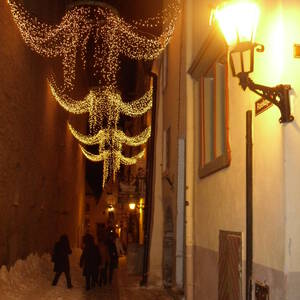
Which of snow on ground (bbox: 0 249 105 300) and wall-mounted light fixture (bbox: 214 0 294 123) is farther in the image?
snow on ground (bbox: 0 249 105 300)

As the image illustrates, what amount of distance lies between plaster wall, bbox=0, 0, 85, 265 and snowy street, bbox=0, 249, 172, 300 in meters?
0.50

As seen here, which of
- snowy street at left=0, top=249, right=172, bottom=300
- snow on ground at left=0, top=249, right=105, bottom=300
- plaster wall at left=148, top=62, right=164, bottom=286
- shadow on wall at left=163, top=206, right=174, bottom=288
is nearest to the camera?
snowy street at left=0, top=249, right=172, bottom=300

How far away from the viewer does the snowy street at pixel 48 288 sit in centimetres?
1327

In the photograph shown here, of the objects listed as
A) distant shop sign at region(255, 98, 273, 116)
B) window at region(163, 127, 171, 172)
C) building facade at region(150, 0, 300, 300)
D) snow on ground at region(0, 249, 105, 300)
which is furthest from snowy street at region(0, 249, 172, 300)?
distant shop sign at region(255, 98, 273, 116)

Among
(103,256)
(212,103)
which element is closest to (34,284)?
(103,256)

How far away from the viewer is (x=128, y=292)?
13961mm

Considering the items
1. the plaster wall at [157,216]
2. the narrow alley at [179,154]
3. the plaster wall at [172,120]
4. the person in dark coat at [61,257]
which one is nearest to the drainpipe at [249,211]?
the narrow alley at [179,154]

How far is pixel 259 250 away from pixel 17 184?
11.3 metres

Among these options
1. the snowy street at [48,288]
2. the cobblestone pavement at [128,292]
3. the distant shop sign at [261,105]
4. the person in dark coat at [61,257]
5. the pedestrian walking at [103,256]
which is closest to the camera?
the distant shop sign at [261,105]

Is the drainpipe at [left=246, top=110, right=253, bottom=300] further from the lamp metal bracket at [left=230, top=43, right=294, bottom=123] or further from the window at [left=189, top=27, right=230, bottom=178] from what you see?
the window at [left=189, top=27, right=230, bottom=178]

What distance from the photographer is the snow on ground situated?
13.4m

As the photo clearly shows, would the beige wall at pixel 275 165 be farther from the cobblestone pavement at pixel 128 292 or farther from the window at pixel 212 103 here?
the cobblestone pavement at pixel 128 292

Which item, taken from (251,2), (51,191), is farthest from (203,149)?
(51,191)

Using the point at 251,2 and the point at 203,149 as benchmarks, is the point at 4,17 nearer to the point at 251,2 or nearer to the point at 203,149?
the point at 203,149
